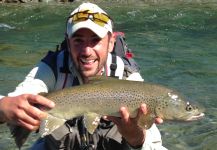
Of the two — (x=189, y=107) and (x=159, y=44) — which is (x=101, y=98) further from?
(x=159, y=44)

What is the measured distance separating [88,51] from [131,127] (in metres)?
0.69

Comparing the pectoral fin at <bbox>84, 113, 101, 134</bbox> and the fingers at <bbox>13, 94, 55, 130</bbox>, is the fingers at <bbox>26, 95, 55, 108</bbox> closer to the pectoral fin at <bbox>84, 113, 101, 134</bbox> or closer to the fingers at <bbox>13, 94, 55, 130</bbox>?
the fingers at <bbox>13, 94, 55, 130</bbox>

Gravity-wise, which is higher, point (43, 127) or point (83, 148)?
point (43, 127)

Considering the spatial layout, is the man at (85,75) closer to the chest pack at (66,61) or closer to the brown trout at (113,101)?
the chest pack at (66,61)

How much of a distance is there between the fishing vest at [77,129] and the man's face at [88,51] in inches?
8.6

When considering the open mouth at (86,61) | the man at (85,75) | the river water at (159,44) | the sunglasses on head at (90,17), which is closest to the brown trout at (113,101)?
the man at (85,75)

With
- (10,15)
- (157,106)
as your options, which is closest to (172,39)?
(10,15)

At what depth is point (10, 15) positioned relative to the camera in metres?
18.2

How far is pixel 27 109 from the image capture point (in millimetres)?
3561

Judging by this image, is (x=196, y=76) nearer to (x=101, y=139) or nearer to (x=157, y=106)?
(x=101, y=139)

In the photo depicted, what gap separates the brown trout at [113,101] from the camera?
3.78 meters

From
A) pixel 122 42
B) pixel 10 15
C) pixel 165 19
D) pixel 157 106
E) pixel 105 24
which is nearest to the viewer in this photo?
pixel 157 106

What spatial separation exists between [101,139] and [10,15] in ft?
46.4

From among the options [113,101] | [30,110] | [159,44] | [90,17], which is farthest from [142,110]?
[159,44]
